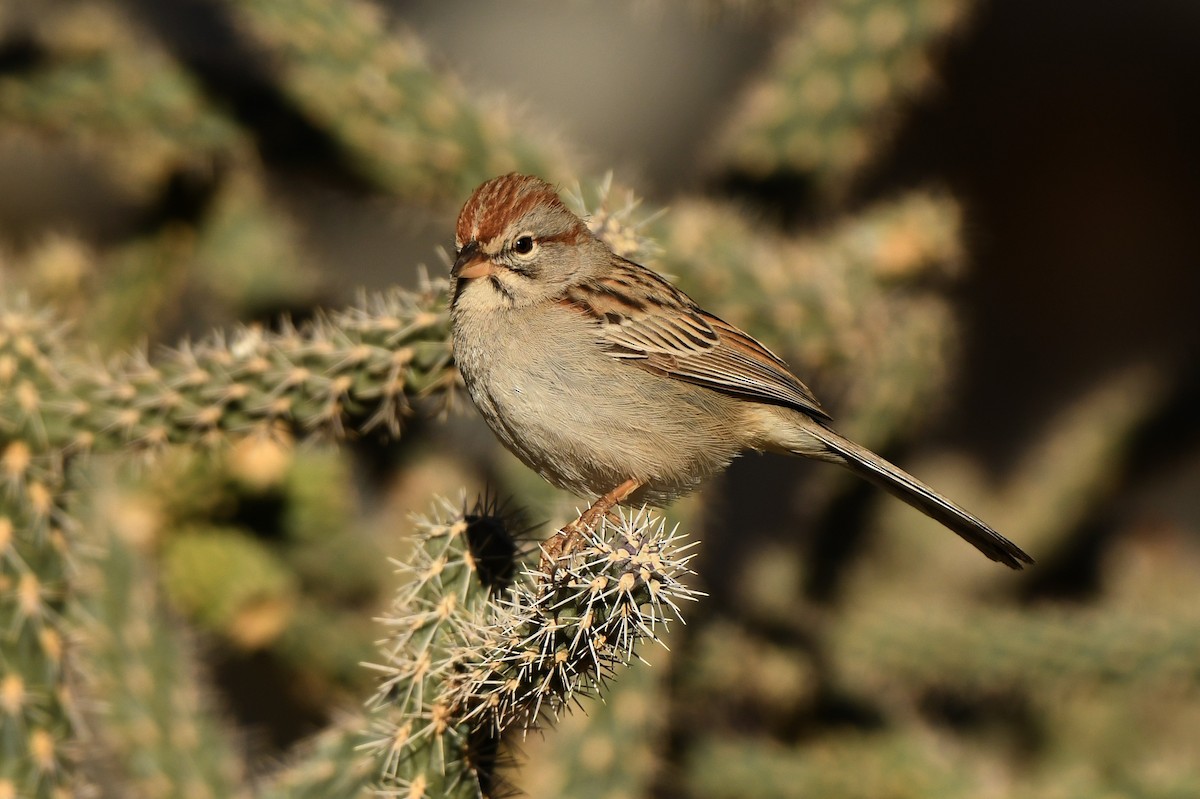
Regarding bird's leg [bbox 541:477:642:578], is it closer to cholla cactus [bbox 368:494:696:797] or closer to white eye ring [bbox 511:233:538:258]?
cholla cactus [bbox 368:494:696:797]

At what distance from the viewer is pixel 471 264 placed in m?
3.32

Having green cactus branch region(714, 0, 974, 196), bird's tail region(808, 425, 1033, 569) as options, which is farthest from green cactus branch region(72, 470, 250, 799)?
green cactus branch region(714, 0, 974, 196)

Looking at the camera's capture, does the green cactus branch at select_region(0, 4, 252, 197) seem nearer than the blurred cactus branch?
No

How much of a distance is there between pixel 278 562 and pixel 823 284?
246cm

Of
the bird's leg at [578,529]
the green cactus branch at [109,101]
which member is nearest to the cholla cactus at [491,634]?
the bird's leg at [578,529]

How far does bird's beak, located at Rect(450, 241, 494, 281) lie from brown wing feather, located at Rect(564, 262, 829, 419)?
29cm

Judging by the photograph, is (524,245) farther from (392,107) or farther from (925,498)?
(392,107)

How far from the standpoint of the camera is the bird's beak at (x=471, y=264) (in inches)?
129

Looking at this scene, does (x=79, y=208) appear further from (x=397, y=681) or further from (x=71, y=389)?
(x=397, y=681)

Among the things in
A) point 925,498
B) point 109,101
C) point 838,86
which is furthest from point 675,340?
point 109,101

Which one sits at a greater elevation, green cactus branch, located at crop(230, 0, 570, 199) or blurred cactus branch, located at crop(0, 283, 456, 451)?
green cactus branch, located at crop(230, 0, 570, 199)

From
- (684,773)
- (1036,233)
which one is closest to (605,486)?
(684,773)

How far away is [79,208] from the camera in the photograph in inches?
379

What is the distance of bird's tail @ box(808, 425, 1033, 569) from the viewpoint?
3490 mm
